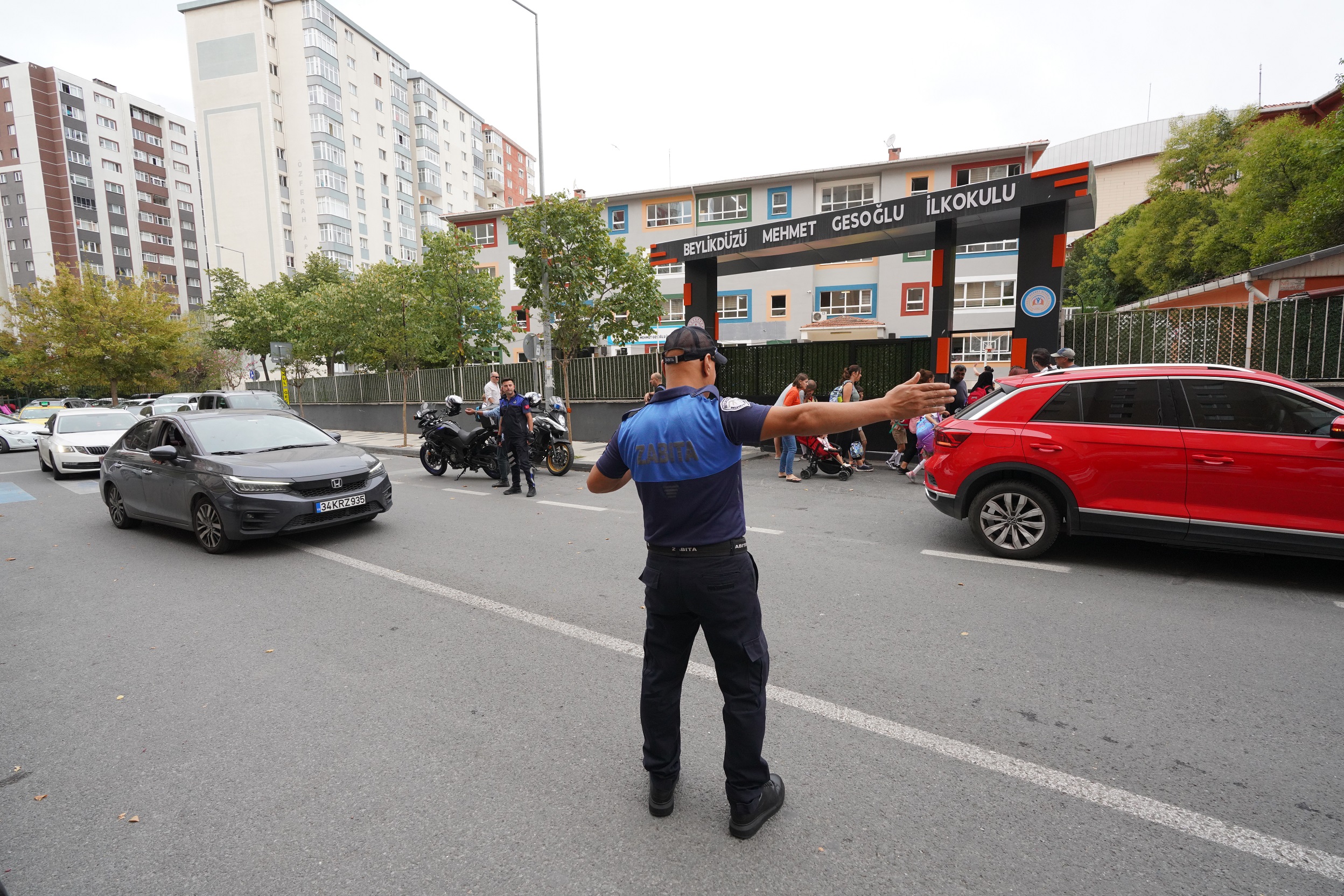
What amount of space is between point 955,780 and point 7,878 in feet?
11.3

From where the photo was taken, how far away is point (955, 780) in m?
2.76

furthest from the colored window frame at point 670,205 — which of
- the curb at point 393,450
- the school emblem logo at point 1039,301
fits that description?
the school emblem logo at point 1039,301

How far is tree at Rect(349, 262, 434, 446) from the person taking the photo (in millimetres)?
19047

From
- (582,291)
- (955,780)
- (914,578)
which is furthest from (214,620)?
(582,291)

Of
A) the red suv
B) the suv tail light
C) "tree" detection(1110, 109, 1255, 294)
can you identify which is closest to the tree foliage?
"tree" detection(1110, 109, 1255, 294)

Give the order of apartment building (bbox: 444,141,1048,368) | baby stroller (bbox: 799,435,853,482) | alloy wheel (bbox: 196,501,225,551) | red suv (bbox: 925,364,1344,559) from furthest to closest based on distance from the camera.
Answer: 1. apartment building (bbox: 444,141,1048,368)
2. baby stroller (bbox: 799,435,853,482)
3. alloy wheel (bbox: 196,501,225,551)
4. red suv (bbox: 925,364,1344,559)

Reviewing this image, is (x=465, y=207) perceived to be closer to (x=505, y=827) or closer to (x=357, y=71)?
(x=357, y=71)

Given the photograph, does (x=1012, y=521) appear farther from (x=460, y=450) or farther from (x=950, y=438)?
(x=460, y=450)

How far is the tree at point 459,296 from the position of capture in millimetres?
26406

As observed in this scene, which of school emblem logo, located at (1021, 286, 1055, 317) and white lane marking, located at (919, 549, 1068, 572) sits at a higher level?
school emblem logo, located at (1021, 286, 1055, 317)

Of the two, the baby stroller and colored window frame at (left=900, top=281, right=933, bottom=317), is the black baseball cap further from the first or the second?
colored window frame at (left=900, top=281, right=933, bottom=317)

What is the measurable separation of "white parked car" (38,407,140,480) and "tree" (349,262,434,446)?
19.8 ft

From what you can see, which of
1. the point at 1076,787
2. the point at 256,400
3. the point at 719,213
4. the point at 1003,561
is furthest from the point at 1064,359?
the point at 719,213

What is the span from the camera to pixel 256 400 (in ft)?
60.8
